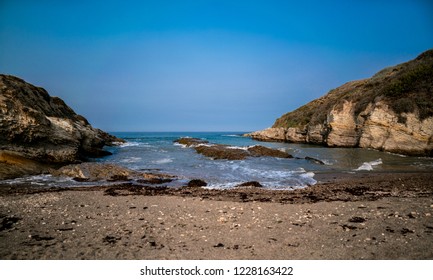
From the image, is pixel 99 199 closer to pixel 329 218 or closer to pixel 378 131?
pixel 329 218

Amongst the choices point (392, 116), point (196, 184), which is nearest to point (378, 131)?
point (392, 116)

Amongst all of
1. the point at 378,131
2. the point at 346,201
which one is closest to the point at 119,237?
the point at 346,201

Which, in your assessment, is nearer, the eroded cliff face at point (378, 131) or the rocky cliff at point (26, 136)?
the rocky cliff at point (26, 136)

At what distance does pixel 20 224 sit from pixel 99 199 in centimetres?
309

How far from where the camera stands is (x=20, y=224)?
263 inches

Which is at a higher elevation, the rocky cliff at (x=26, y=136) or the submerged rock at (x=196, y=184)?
the rocky cliff at (x=26, y=136)

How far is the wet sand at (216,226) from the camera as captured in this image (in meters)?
5.21

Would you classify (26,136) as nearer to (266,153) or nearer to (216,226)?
(216,226)

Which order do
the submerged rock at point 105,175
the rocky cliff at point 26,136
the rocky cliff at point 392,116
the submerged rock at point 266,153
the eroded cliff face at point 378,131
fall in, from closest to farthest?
the submerged rock at point 105,175, the rocky cliff at point 26,136, the eroded cliff face at point 378,131, the rocky cliff at point 392,116, the submerged rock at point 266,153

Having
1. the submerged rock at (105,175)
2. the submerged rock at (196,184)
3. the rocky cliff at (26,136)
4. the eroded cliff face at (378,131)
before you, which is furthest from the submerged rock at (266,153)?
the rocky cliff at (26,136)

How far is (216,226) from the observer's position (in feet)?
21.8

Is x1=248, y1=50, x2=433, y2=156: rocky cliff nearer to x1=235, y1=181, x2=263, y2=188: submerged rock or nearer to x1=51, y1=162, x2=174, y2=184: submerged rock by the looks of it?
x1=235, y1=181, x2=263, y2=188: submerged rock

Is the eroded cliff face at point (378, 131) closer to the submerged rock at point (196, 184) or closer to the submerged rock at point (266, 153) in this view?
the submerged rock at point (266, 153)

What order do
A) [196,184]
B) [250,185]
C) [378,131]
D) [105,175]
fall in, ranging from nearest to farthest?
[250,185], [196,184], [105,175], [378,131]
